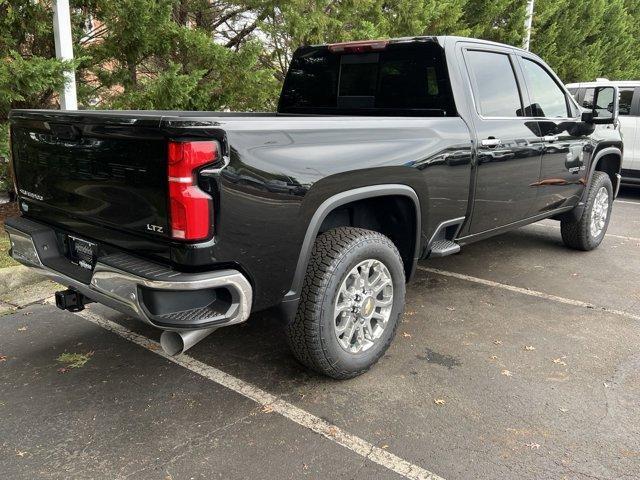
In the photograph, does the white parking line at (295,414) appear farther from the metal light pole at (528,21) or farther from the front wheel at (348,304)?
the metal light pole at (528,21)

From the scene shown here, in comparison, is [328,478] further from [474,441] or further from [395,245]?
[395,245]

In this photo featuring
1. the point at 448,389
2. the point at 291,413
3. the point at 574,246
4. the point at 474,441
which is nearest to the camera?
the point at 474,441

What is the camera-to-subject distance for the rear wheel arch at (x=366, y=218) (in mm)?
2783

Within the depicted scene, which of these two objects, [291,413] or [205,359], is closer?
[291,413]

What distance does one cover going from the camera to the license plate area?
2.87m

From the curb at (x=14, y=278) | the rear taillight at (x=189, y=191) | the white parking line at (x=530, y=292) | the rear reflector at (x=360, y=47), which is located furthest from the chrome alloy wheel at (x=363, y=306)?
the curb at (x=14, y=278)

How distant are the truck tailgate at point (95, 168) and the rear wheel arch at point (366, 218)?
2.35 feet

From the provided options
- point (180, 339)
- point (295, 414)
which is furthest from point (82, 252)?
point (295, 414)

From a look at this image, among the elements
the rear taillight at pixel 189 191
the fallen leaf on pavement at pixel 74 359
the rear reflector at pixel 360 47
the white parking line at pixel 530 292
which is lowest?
the fallen leaf on pavement at pixel 74 359

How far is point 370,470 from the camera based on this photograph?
2473 millimetres

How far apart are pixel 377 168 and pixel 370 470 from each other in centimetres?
155

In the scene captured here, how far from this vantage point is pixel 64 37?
18.1 feet

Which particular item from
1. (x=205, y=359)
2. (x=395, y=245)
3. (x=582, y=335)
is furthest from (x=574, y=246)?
(x=205, y=359)

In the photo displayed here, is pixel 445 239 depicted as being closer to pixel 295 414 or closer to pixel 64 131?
pixel 295 414
